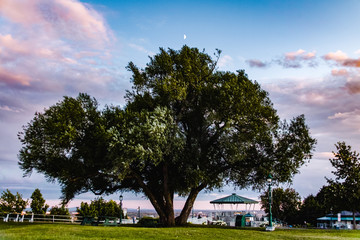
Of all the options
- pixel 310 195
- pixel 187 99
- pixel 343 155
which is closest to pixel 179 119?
pixel 187 99

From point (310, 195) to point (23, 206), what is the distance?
5027cm

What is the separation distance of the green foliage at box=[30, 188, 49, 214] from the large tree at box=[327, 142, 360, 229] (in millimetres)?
32547

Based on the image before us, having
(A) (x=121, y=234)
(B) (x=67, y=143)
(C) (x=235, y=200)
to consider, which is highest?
(B) (x=67, y=143)

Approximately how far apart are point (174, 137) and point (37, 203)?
2320 cm

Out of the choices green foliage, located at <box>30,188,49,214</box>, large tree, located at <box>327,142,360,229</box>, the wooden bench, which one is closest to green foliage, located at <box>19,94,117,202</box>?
the wooden bench

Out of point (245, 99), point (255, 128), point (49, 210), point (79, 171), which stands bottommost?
point (49, 210)

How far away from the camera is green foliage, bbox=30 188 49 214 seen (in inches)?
1668

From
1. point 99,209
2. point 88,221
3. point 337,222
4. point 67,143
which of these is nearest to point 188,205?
point 88,221

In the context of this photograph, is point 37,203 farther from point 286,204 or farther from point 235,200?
point 286,204

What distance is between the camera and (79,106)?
30.0 metres

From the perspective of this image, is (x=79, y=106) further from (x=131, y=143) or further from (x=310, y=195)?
Answer: (x=310, y=195)

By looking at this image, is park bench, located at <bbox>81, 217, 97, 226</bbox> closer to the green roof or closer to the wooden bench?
the wooden bench

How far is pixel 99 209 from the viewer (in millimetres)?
46312

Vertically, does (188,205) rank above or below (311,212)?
above
